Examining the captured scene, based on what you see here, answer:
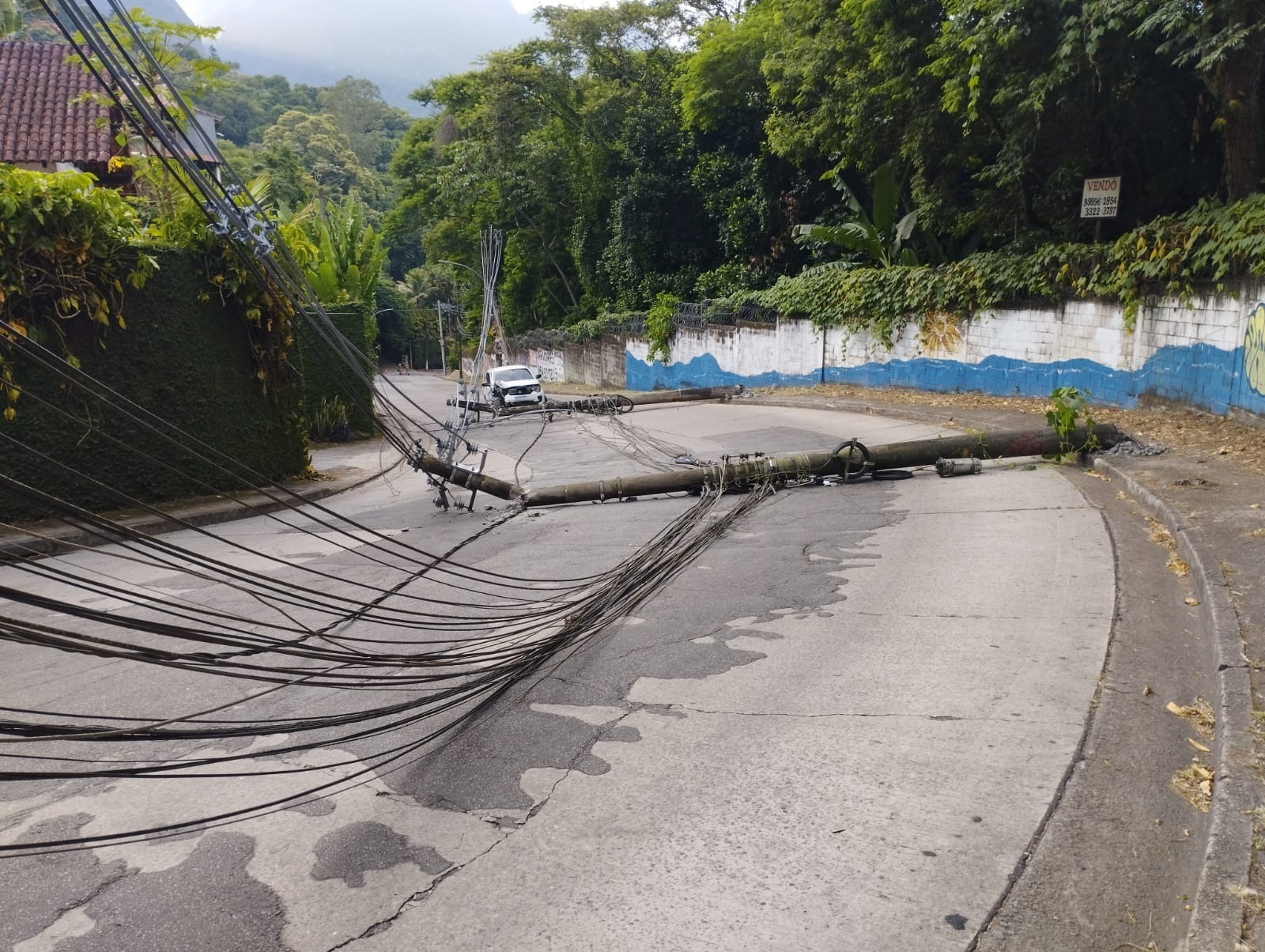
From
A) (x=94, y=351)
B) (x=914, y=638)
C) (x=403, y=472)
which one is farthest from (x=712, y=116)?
(x=914, y=638)

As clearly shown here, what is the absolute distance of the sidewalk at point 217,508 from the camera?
10.9 metres

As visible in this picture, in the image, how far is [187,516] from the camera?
12516 millimetres

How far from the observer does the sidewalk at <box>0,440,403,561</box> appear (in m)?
10.9

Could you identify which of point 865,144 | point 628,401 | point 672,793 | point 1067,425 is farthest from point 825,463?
point 865,144

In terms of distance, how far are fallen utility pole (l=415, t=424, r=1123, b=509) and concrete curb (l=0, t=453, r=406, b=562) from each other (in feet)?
10.7

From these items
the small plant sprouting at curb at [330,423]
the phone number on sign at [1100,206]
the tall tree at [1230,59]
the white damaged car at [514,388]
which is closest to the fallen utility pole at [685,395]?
the white damaged car at [514,388]

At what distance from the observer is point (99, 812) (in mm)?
4750

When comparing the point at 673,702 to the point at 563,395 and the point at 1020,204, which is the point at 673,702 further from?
the point at 563,395

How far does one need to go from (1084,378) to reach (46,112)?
24031 mm

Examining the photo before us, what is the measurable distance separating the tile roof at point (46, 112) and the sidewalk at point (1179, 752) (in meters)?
22.1

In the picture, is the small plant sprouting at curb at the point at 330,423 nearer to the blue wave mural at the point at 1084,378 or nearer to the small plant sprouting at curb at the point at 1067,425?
the blue wave mural at the point at 1084,378

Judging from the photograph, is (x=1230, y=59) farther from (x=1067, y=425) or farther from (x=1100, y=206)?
(x=1067, y=425)

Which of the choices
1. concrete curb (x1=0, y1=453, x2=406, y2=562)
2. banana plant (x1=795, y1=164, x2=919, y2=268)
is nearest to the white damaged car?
banana plant (x1=795, y1=164, x2=919, y2=268)

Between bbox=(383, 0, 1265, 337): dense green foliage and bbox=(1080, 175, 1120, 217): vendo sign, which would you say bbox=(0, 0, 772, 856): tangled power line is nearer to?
bbox=(1080, 175, 1120, 217): vendo sign
